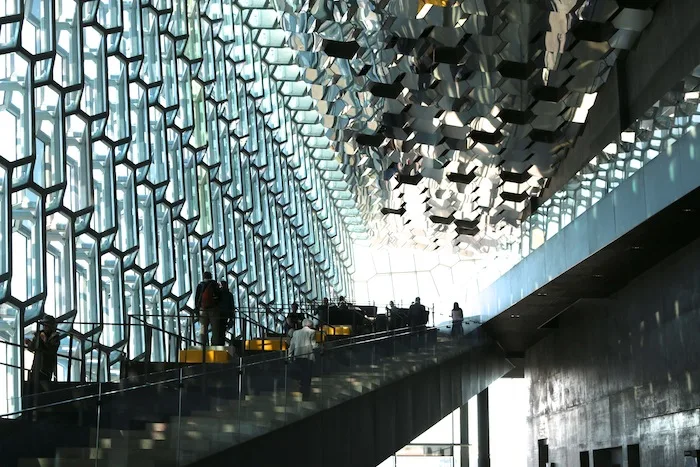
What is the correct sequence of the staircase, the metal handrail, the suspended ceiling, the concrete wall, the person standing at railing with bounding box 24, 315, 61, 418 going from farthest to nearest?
the suspended ceiling < the concrete wall < the person standing at railing with bounding box 24, 315, 61, 418 < the staircase < the metal handrail

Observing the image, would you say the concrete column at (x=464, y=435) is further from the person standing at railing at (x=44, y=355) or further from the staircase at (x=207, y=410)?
the person standing at railing at (x=44, y=355)

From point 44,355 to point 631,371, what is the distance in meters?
15.9

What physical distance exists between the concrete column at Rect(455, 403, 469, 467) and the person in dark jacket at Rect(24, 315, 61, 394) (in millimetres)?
29267

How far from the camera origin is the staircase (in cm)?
670

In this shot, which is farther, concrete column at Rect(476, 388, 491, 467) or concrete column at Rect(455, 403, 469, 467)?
concrete column at Rect(455, 403, 469, 467)

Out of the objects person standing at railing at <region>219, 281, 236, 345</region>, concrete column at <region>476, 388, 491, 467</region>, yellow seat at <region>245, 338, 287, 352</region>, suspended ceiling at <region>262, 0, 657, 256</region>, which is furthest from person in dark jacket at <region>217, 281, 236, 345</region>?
concrete column at <region>476, 388, 491, 467</region>

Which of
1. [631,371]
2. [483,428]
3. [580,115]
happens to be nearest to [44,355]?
[631,371]

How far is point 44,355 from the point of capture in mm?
9430

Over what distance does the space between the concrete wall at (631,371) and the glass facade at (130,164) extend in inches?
348

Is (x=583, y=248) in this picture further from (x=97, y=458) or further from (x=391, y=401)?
(x=97, y=458)

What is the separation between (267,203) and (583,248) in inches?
475

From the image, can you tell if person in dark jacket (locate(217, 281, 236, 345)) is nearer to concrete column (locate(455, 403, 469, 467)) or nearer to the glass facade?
the glass facade

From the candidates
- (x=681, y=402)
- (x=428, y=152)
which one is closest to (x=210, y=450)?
(x=681, y=402)

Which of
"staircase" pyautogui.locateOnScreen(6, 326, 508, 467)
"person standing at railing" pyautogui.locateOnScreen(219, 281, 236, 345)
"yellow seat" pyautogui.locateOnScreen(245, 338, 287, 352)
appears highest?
"person standing at railing" pyautogui.locateOnScreen(219, 281, 236, 345)
